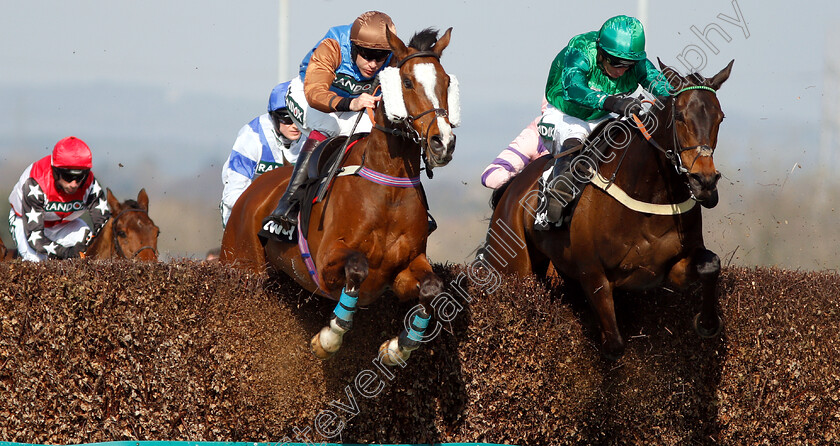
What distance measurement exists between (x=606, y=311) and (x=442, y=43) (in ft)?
5.74

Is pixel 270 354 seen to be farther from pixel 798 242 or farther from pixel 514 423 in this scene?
pixel 798 242

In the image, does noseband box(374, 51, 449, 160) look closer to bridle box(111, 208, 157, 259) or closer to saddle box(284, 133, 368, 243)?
saddle box(284, 133, 368, 243)

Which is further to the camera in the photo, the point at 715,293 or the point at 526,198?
the point at 526,198

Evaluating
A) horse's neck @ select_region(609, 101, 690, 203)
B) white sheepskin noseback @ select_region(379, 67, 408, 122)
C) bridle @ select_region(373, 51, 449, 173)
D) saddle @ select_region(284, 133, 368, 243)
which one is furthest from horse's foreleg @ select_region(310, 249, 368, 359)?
horse's neck @ select_region(609, 101, 690, 203)

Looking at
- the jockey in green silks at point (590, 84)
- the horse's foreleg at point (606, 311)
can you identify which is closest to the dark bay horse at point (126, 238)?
the jockey in green silks at point (590, 84)

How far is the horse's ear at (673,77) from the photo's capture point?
4.79 metres

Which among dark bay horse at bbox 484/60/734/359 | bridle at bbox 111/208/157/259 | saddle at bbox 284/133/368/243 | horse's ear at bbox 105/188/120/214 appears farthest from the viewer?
horse's ear at bbox 105/188/120/214

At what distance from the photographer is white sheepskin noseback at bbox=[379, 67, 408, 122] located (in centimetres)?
433

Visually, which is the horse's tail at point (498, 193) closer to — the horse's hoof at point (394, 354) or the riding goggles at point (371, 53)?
the riding goggles at point (371, 53)

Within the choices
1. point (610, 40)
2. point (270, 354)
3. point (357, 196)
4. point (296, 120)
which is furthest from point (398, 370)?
point (610, 40)

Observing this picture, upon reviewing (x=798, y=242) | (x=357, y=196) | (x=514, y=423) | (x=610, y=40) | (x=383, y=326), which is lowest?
(x=798, y=242)

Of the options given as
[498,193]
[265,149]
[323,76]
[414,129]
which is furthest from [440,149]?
[265,149]

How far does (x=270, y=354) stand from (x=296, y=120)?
1508mm

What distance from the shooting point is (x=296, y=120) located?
5844 millimetres
